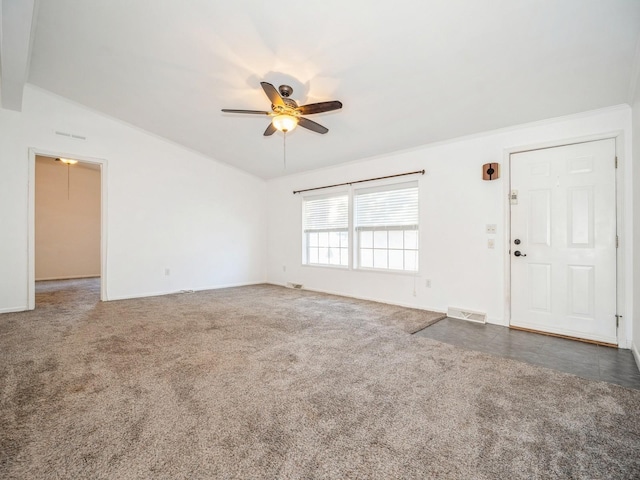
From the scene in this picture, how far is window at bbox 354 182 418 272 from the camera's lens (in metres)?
4.57

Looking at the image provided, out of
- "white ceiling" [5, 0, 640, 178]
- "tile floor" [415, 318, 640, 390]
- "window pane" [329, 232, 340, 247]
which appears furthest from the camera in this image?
"window pane" [329, 232, 340, 247]

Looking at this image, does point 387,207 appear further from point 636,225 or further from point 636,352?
point 636,352

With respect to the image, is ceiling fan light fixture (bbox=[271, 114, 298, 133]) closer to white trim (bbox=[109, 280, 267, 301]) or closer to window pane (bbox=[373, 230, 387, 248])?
window pane (bbox=[373, 230, 387, 248])

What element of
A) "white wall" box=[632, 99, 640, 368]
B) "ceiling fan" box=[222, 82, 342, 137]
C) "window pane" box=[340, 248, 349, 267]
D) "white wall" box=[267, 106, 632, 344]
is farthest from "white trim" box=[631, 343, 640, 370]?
"window pane" box=[340, 248, 349, 267]

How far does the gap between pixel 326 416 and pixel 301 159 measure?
454 centimetres

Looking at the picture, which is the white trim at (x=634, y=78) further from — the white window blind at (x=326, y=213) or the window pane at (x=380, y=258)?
the white window blind at (x=326, y=213)

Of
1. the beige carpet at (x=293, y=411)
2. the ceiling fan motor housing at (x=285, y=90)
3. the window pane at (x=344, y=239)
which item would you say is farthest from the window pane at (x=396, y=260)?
the ceiling fan motor housing at (x=285, y=90)

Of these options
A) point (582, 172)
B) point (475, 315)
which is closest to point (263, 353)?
point (475, 315)

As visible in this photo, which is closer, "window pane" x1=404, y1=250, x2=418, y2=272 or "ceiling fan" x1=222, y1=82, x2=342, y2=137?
"ceiling fan" x1=222, y1=82, x2=342, y2=137

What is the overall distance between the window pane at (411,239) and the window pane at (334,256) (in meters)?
1.44

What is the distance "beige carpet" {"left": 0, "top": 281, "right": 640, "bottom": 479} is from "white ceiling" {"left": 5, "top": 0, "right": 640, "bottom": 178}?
8.58 feet

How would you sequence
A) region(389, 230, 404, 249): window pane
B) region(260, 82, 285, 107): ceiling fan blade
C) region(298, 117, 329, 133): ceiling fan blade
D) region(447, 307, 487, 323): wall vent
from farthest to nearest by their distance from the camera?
region(389, 230, 404, 249): window pane
region(447, 307, 487, 323): wall vent
region(298, 117, 329, 133): ceiling fan blade
region(260, 82, 285, 107): ceiling fan blade

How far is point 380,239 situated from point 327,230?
3.99ft

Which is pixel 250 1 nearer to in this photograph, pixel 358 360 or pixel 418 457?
pixel 358 360
